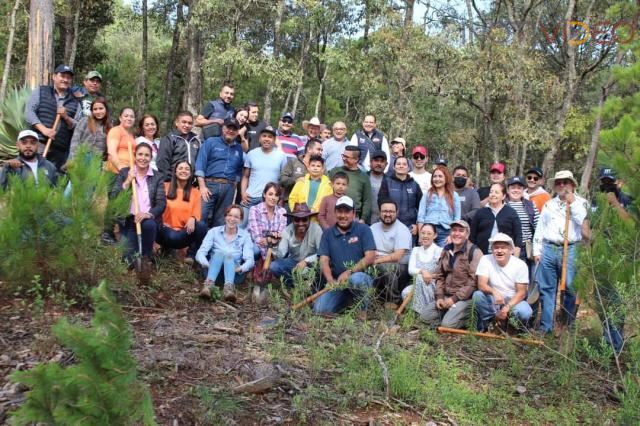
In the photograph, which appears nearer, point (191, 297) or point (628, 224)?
point (628, 224)

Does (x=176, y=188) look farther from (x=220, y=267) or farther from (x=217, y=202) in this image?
(x=220, y=267)

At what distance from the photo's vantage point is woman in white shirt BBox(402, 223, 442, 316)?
21.7 ft

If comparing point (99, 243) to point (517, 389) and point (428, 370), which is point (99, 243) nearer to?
point (428, 370)

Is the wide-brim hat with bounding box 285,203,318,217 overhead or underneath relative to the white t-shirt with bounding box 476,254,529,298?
overhead

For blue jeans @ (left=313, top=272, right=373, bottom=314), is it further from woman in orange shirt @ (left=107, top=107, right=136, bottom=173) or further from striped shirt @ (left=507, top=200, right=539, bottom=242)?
woman in orange shirt @ (left=107, top=107, right=136, bottom=173)

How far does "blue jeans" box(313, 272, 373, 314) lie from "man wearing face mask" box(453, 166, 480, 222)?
206 cm

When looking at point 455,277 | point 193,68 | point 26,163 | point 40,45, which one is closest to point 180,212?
point 26,163

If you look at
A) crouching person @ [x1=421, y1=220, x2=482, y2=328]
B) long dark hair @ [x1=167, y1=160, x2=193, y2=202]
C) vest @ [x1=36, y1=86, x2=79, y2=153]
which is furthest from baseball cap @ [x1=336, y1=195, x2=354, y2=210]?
vest @ [x1=36, y1=86, x2=79, y2=153]

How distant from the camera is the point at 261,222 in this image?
7.32 m

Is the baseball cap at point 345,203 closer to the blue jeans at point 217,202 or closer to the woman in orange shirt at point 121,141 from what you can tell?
the blue jeans at point 217,202

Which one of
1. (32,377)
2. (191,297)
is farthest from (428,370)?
(32,377)

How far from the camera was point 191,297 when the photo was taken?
6.29 meters

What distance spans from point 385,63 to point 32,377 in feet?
67.0

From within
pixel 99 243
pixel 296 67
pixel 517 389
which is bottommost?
pixel 517 389
